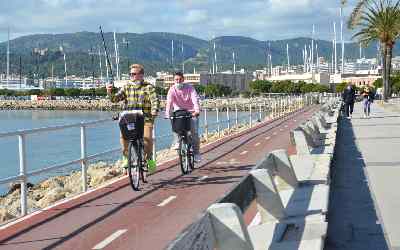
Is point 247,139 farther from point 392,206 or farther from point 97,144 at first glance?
point 392,206

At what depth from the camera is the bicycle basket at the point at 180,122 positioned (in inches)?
528

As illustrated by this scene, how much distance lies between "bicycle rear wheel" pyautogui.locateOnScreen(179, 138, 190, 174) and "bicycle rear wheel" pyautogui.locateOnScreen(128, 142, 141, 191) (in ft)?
5.99

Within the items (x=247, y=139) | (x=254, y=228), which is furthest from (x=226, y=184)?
(x=247, y=139)

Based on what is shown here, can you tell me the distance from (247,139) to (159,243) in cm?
1711

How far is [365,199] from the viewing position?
10.7 m

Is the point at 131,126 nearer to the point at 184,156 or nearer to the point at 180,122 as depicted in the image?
the point at 180,122

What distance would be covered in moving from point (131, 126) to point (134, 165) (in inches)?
24.5

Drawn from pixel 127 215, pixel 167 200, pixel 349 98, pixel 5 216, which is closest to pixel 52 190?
pixel 5 216

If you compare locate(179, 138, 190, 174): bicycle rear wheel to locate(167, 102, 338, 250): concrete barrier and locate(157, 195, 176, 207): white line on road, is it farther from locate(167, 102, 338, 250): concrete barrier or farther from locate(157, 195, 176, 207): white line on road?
locate(167, 102, 338, 250): concrete barrier

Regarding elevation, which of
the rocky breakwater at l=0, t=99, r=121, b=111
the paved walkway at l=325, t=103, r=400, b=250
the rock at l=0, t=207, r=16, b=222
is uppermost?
the paved walkway at l=325, t=103, r=400, b=250

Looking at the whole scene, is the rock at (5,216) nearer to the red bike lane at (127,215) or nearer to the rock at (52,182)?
the red bike lane at (127,215)

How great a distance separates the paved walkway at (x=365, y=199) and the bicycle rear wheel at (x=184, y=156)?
109 inches

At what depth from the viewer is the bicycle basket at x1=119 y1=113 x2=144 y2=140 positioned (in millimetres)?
11445

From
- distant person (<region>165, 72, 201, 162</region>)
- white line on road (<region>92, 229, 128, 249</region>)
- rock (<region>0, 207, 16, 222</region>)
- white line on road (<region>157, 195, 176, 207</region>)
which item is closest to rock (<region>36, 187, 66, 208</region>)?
rock (<region>0, 207, 16, 222</region>)
